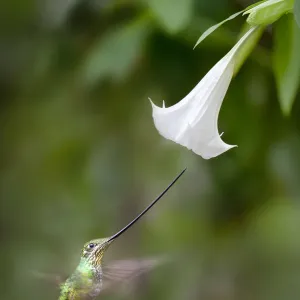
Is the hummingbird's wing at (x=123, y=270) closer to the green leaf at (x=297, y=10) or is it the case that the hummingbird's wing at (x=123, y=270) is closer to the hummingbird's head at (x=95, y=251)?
the hummingbird's head at (x=95, y=251)

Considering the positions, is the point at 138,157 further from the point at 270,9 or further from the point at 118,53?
the point at 270,9

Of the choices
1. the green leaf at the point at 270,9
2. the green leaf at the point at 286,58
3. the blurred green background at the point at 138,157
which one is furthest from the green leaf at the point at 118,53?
the green leaf at the point at 270,9

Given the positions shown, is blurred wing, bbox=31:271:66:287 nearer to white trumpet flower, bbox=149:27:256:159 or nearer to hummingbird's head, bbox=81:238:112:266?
hummingbird's head, bbox=81:238:112:266

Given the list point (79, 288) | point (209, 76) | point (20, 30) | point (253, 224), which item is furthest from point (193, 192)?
point (209, 76)

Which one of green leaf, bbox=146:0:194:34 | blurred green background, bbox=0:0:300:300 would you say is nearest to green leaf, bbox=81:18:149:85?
blurred green background, bbox=0:0:300:300

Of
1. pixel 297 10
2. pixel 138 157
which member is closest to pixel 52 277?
pixel 297 10

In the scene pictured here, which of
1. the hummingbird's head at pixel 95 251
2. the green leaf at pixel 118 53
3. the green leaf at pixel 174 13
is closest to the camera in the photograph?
the hummingbird's head at pixel 95 251

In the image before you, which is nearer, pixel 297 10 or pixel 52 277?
pixel 297 10
